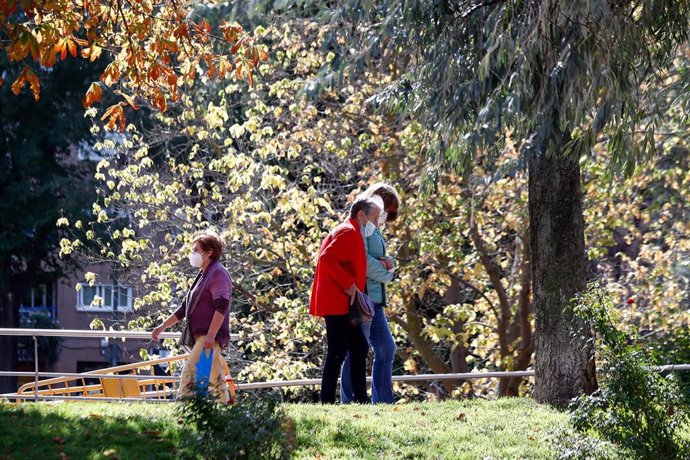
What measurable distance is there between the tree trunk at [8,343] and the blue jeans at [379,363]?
23665mm

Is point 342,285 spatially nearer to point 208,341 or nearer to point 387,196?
point 387,196

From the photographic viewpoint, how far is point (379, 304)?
1047 cm

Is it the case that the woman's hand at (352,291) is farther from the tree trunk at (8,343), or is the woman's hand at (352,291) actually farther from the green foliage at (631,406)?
the tree trunk at (8,343)

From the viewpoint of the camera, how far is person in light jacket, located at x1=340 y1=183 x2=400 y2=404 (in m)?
10.4

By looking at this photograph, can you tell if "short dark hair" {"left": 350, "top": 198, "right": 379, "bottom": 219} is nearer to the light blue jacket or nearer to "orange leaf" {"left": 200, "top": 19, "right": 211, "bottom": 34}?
the light blue jacket

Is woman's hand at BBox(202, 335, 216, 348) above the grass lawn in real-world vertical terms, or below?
above

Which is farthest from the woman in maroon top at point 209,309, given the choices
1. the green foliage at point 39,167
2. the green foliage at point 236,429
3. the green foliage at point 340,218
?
the green foliage at point 39,167

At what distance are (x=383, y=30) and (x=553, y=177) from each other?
2197 mm

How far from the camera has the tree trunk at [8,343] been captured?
3276cm

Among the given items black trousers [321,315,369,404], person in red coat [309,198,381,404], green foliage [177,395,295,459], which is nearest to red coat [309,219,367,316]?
person in red coat [309,198,381,404]

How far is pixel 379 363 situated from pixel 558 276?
1831 mm

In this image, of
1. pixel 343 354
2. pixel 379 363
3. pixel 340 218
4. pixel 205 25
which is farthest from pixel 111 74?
pixel 340 218

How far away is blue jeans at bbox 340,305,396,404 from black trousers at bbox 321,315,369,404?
18 cm

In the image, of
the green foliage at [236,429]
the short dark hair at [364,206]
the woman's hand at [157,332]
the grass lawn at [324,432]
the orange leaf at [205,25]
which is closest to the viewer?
the green foliage at [236,429]
